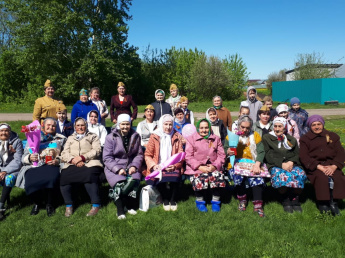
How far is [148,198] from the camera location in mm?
4617

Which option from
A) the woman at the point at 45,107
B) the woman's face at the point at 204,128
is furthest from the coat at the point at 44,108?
the woman's face at the point at 204,128

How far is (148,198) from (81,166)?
1.24m

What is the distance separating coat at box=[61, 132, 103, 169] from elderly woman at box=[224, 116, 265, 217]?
226cm

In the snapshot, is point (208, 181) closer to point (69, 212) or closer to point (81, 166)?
point (81, 166)

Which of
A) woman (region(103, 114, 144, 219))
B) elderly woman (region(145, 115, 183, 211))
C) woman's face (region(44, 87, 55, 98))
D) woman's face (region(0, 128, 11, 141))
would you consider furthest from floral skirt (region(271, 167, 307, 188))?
woman's face (region(44, 87, 55, 98))

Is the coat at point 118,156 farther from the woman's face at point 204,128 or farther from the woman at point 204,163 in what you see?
the woman's face at point 204,128

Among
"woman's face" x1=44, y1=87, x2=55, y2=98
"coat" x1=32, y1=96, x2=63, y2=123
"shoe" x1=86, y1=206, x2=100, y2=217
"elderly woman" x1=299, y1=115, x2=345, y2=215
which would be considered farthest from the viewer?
"woman's face" x1=44, y1=87, x2=55, y2=98

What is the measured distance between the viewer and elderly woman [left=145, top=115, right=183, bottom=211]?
15.5 ft

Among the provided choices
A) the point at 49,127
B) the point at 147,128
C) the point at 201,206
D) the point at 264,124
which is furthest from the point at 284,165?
the point at 49,127

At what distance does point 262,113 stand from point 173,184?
89.6 inches

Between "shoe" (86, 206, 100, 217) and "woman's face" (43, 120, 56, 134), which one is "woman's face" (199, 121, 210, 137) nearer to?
"shoe" (86, 206, 100, 217)

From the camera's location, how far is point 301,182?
4.43 metres

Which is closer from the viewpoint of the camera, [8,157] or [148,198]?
[148,198]

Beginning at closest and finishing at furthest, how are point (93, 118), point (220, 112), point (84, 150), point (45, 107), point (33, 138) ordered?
point (33, 138) < point (84, 150) < point (93, 118) < point (45, 107) < point (220, 112)
